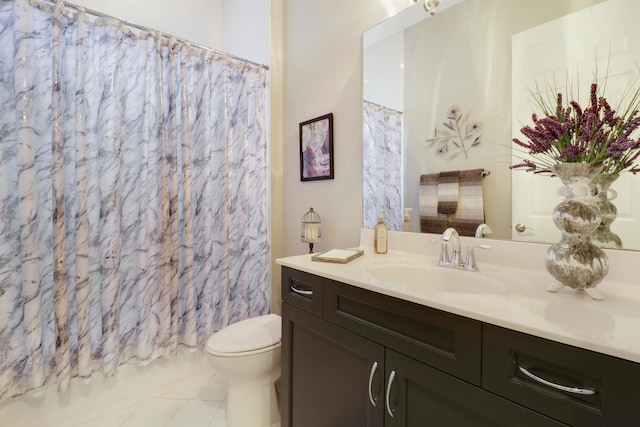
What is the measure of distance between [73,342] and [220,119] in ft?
4.90

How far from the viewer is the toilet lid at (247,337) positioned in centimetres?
143

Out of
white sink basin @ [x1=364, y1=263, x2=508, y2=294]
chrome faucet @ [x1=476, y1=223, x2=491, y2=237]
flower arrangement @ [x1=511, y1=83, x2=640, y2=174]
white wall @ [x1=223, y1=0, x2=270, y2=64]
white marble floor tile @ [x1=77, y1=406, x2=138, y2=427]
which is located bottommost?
white marble floor tile @ [x1=77, y1=406, x2=138, y2=427]

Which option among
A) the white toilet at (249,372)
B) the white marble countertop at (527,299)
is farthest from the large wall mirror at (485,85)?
the white toilet at (249,372)

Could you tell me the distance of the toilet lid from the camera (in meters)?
1.43

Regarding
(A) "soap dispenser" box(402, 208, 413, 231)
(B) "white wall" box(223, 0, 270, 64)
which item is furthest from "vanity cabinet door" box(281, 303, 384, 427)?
(B) "white wall" box(223, 0, 270, 64)

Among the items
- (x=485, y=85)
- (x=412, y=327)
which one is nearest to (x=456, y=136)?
(x=485, y=85)

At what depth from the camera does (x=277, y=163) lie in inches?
86.2

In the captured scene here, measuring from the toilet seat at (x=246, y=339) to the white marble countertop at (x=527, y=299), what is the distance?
48 cm

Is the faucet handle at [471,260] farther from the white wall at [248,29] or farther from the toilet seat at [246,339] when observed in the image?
the white wall at [248,29]

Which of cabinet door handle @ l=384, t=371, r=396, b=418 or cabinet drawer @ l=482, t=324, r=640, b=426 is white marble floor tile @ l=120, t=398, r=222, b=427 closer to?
cabinet door handle @ l=384, t=371, r=396, b=418

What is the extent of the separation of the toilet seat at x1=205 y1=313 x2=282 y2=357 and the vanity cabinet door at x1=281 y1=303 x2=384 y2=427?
0.21 meters

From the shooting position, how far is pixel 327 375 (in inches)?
42.5

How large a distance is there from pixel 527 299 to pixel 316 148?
1.40 metres

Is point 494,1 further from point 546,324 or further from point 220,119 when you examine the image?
point 220,119
